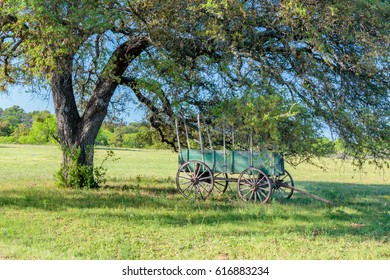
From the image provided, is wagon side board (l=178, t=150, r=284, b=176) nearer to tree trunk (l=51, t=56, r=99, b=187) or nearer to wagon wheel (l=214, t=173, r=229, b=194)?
wagon wheel (l=214, t=173, r=229, b=194)

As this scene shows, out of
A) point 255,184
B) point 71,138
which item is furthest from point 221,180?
point 71,138

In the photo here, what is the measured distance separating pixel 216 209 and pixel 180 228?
254cm

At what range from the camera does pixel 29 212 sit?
33.8ft

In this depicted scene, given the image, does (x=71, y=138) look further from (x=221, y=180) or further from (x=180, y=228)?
(x=180, y=228)

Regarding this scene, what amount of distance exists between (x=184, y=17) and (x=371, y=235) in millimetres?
6482

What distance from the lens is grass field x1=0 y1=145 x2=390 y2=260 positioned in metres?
6.91

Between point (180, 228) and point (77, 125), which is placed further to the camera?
point (77, 125)

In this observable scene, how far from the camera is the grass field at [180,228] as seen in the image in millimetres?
6906

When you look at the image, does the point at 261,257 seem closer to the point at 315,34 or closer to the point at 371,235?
the point at 371,235

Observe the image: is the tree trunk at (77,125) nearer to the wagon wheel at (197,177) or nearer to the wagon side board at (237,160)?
the wagon side board at (237,160)

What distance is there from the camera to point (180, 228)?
8688 millimetres

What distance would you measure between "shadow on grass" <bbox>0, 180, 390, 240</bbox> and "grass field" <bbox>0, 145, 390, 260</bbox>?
2cm

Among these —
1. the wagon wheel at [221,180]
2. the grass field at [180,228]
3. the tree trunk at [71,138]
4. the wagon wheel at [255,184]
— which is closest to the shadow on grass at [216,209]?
the grass field at [180,228]

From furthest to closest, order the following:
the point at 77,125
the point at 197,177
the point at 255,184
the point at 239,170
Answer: the point at 77,125, the point at 197,177, the point at 239,170, the point at 255,184
